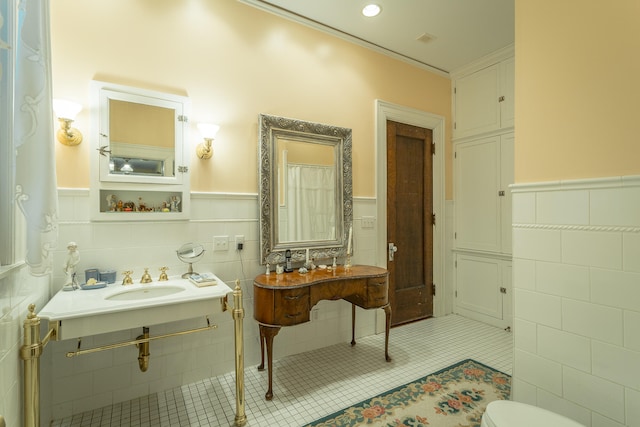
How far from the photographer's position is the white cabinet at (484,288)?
3301mm

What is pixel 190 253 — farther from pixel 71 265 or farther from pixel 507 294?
pixel 507 294

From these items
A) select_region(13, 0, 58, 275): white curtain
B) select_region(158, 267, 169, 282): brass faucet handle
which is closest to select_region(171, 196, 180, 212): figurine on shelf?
select_region(158, 267, 169, 282): brass faucet handle

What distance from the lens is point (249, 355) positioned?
254cm

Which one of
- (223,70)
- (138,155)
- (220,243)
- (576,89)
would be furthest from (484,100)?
(138,155)

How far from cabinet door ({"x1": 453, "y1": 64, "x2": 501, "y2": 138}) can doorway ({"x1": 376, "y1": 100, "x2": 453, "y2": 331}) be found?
24 cm

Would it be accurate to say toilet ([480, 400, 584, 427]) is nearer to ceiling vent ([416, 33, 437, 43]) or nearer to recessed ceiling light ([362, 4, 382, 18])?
recessed ceiling light ([362, 4, 382, 18])

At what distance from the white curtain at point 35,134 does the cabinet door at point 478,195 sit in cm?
365

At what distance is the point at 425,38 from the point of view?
3066mm

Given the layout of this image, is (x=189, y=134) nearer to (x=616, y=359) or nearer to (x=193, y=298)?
(x=193, y=298)

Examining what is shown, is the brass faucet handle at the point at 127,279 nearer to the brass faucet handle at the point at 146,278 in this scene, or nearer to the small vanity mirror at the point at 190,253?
the brass faucet handle at the point at 146,278

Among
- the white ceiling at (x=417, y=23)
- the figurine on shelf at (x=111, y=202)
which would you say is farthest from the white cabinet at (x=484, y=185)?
the figurine on shelf at (x=111, y=202)

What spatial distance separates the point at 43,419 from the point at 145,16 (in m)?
2.62

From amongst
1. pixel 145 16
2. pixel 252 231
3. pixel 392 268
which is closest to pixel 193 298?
pixel 252 231

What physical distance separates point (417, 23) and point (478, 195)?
1.92 m
